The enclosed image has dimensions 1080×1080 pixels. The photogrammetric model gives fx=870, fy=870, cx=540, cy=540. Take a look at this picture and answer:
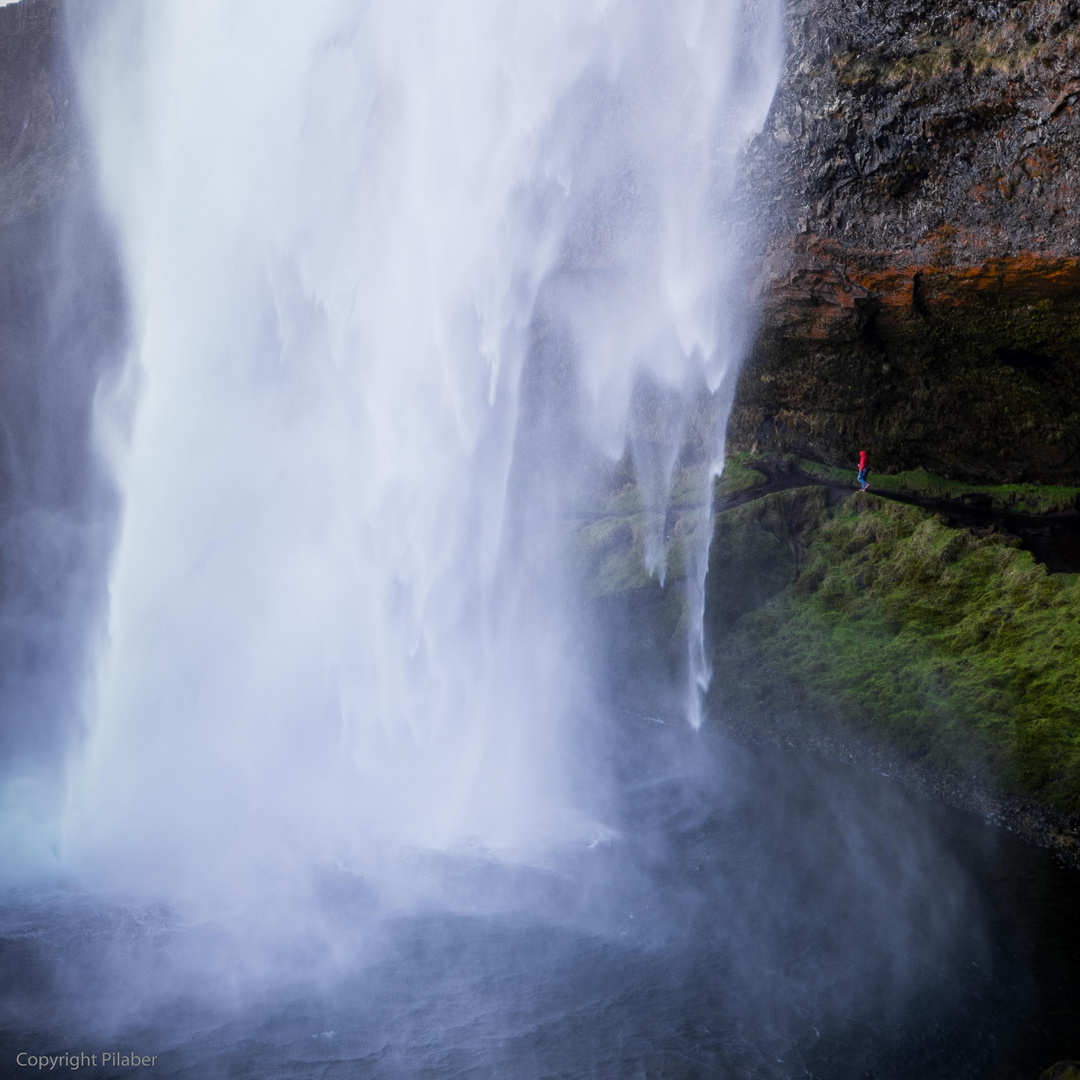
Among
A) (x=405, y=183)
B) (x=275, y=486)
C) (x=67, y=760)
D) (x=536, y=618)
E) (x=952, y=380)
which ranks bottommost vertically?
(x=67, y=760)

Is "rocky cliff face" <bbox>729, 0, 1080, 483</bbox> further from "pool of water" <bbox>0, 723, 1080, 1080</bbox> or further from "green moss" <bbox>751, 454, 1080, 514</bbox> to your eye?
"pool of water" <bbox>0, 723, 1080, 1080</bbox>

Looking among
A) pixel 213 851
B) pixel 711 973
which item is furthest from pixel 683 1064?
pixel 213 851

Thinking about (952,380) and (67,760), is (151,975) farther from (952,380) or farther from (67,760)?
(952,380)

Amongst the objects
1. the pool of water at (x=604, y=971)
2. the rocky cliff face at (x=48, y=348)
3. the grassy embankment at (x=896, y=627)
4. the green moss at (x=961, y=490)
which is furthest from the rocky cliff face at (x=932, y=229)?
the rocky cliff face at (x=48, y=348)

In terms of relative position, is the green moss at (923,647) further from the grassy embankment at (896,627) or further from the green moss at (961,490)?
the green moss at (961,490)

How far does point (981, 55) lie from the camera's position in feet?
62.3

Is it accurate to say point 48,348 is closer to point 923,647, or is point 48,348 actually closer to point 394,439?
point 394,439

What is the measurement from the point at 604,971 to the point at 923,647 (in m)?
12.2

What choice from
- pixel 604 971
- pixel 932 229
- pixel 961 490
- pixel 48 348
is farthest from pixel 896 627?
pixel 48 348

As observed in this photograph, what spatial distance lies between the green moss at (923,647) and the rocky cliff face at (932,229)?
3.93 metres

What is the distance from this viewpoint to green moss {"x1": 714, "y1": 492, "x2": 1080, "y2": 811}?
16719mm

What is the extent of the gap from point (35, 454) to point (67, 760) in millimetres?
17602

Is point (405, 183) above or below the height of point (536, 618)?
above

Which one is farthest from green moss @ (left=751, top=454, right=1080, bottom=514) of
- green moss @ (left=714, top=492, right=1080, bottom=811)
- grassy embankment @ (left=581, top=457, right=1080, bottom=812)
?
green moss @ (left=714, top=492, right=1080, bottom=811)
